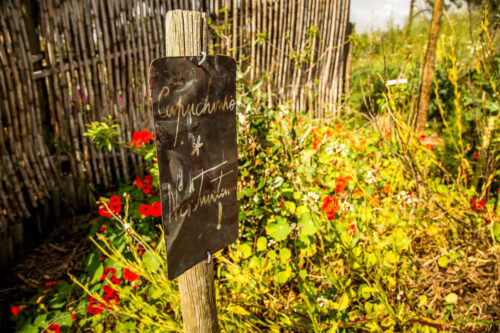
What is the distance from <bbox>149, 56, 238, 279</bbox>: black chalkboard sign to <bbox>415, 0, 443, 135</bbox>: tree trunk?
2341 millimetres

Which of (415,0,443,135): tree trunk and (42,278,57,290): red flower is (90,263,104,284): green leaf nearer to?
(42,278,57,290): red flower

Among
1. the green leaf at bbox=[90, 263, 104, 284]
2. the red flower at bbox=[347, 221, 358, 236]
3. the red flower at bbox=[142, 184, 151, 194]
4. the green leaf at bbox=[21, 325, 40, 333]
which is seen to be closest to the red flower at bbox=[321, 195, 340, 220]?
the red flower at bbox=[347, 221, 358, 236]

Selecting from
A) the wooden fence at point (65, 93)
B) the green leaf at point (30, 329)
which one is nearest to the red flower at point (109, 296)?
the green leaf at point (30, 329)

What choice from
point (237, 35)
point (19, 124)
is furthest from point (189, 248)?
point (237, 35)

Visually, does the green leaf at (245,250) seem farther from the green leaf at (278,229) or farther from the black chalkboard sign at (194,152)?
the black chalkboard sign at (194,152)

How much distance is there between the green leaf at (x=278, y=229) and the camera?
1.68 metres

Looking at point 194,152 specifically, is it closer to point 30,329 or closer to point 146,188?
point 146,188

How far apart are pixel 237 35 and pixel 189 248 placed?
3047 mm

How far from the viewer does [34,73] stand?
219cm

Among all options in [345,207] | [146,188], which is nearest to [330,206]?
[345,207]

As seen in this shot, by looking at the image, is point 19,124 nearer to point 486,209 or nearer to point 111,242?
point 111,242

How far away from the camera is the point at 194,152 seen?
990 mm

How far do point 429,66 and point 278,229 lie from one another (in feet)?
7.03

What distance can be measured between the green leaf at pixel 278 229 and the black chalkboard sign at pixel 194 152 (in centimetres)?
55
